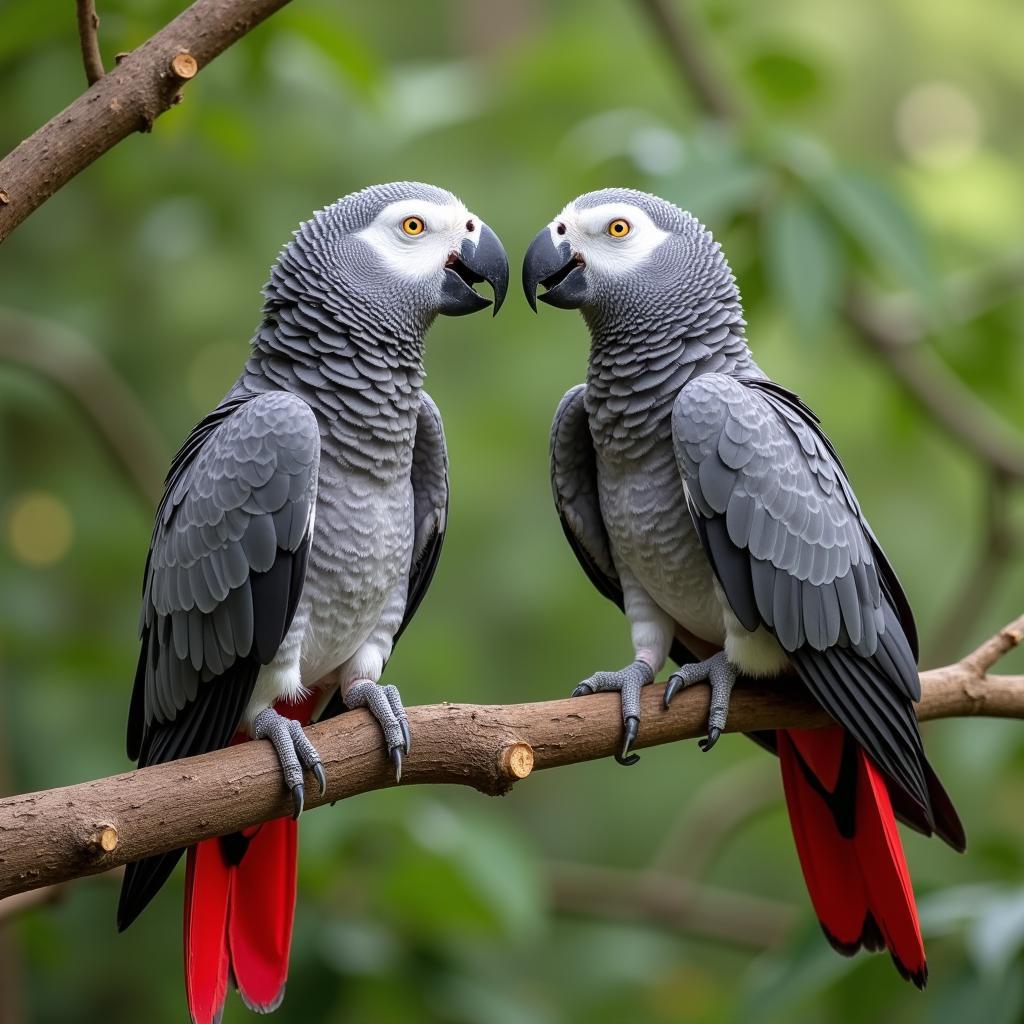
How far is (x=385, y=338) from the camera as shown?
2027 millimetres

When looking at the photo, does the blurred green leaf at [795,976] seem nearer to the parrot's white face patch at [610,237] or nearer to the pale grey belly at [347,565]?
the pale grey belly at [347,565]

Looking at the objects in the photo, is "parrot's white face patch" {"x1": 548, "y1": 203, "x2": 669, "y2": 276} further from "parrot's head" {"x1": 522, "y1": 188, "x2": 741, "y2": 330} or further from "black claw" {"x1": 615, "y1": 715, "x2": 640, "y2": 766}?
"black claw" {"x1": 615, "y1": 715, "x2": 640, "y2": 766}

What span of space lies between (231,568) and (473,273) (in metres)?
0.63

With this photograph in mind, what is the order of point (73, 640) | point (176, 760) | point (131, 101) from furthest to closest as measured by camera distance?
point (73, 640), point (176, 760), point (131, 101)

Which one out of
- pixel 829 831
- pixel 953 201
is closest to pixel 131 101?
pixel 829 831

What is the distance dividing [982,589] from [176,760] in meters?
2.42

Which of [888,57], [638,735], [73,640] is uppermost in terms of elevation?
[888,57]

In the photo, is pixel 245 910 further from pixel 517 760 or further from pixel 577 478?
pixel 577 478

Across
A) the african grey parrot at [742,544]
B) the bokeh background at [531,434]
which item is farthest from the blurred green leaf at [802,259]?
the african grey parrot at [742,544]

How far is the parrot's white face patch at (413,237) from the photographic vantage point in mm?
2027

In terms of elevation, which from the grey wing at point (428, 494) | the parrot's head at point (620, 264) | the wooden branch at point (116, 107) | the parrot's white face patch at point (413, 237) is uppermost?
the wooden branch at point (116, 107)

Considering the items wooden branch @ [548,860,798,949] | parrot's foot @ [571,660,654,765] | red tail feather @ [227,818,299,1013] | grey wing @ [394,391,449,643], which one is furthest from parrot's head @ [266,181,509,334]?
wooden branch @ [548,860,798,949]

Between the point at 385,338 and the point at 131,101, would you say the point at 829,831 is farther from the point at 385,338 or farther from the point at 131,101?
the point at 131,101

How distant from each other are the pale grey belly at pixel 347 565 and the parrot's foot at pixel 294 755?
0.68 ft
